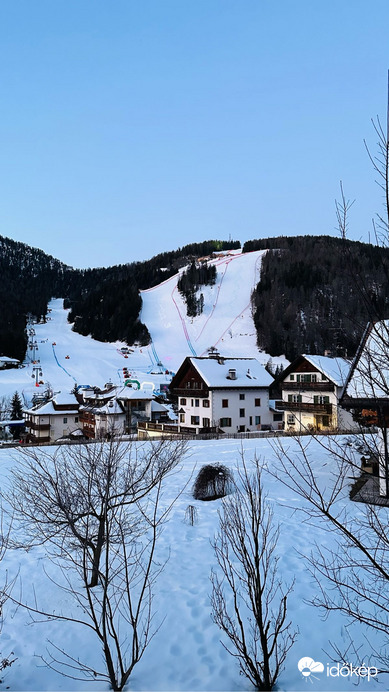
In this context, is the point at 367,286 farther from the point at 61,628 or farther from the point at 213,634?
the point at 61,628

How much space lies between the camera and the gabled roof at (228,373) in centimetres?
4158

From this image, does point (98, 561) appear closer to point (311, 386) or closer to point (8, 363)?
point (311, 386)

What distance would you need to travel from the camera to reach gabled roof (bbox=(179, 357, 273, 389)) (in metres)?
41.6

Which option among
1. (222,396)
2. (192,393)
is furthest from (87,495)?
(192,393)

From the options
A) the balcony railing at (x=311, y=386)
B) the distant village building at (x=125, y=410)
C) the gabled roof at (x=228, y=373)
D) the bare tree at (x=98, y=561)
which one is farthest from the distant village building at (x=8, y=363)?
the bare tree at (x=98, y=561)

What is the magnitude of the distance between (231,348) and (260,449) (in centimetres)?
9294

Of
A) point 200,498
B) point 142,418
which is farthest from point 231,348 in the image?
point 200,498

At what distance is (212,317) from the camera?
5556 inches

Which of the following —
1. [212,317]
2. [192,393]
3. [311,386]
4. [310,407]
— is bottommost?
[310,407]

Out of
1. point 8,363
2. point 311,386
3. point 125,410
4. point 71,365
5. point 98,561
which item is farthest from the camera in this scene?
point 71,365

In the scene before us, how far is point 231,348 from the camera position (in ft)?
390

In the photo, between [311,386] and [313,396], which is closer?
[311,386]

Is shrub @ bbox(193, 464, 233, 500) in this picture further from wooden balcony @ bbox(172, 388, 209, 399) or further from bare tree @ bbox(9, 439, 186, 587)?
wooden balcony @ bbox(172, 388, 209, 399)

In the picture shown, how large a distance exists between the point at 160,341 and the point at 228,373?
87.9 m
